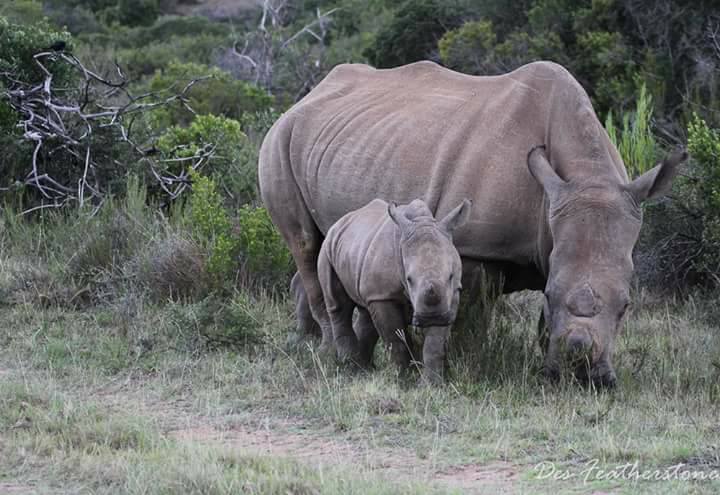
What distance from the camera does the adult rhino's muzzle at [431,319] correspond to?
666 centimetres

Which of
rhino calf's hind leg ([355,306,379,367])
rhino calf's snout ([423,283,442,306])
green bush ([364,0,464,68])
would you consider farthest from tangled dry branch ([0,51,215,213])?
green bush ([364,0,464,68])

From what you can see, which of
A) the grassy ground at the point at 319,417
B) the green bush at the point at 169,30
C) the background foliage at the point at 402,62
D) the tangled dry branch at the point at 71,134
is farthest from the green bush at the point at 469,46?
the green bush at the point at 169,30

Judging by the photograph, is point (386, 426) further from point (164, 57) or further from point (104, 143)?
point (164, 57)

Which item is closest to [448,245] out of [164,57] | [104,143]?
[104,143]

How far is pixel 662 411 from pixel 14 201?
6.89 meters

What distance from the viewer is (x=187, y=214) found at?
11.1 m

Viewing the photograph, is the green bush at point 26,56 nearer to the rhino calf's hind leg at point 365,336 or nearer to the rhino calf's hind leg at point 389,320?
the rhino calf's hind leg at point 365,336

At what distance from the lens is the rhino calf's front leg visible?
707 cm

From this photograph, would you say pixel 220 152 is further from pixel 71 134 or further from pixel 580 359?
pixel 580 359

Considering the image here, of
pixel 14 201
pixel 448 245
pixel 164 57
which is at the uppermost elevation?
pixel 448 245

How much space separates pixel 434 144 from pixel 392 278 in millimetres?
1170

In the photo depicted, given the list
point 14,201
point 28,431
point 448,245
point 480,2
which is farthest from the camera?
point 480,2

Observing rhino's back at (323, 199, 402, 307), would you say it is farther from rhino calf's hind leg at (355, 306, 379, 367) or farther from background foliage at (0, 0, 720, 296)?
background foliage at (0, 0, 720, 296)

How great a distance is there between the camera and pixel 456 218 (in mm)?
7027
